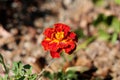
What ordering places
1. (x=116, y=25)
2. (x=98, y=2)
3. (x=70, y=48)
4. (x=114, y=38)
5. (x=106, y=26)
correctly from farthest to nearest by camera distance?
(x=98, y=2) → (x=106, y=26) → (x=116, y=25) → (x=114, y=38) → (x=70, y=48)

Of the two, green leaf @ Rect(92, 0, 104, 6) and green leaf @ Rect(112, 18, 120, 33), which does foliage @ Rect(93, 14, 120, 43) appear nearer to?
green leaf @ Rect(112, 18, 120, 33)

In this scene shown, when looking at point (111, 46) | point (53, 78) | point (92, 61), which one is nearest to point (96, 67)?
point (92, 61)

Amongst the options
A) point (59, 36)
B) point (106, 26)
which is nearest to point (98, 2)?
point (106, 26)

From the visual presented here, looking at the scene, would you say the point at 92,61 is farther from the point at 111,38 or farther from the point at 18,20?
the point at 18,20

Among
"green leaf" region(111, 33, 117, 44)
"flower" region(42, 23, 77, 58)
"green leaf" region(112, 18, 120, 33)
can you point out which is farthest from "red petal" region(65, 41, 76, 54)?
"green leaf" region(112, 18, 120, 33)

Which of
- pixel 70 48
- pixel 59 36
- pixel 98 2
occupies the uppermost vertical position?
pixel 98 2

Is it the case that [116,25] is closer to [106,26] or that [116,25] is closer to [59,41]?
[106,26]
